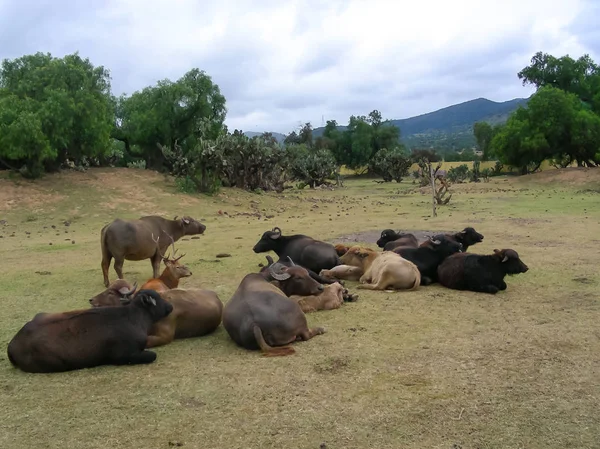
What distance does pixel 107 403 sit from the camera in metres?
5.52

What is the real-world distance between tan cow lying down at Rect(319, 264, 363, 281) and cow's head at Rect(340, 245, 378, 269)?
0.55 feet

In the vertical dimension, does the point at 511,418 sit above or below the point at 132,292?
below

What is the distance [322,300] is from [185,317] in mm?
2197

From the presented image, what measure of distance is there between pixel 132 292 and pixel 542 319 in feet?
18.0

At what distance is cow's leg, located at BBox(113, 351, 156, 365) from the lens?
6.56 m

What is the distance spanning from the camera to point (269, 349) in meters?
6.80

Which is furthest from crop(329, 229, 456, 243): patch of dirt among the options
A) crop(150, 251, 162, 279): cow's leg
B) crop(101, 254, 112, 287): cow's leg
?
crop(101, 254, 112, 287): cow's leg

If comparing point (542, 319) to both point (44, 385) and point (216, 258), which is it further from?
point (216, 258)

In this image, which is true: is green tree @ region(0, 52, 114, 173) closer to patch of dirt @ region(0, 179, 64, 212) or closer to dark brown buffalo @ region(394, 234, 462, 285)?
patch of dirt @ region(0, 179, 64, 212)

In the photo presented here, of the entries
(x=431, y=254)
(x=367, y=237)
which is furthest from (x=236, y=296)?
(x=367, y=237)

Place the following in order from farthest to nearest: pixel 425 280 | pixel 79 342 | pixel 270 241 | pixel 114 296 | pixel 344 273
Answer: pixel 270 241
pixel 344 273
pixel 425 280
pixel 114 296
pixel 79 342

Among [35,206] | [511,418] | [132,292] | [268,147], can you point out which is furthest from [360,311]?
[268,147]

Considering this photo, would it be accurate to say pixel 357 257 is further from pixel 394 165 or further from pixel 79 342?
pixel 394 165

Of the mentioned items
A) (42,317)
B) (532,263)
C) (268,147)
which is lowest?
(532,263)
